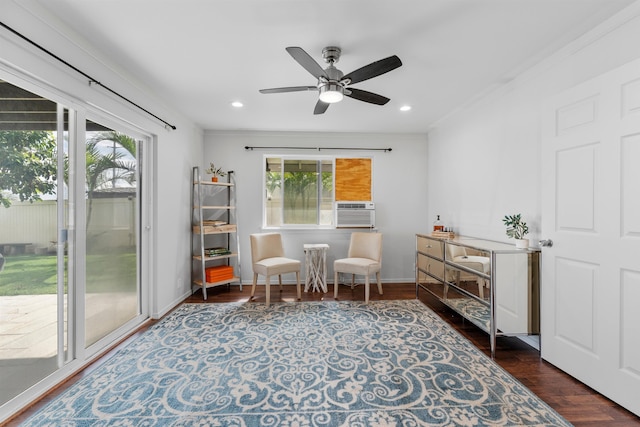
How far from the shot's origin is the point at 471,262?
2.62 m

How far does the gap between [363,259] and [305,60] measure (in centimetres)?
282

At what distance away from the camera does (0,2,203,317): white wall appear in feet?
5.43

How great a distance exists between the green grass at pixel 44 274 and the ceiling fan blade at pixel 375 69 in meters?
2.42

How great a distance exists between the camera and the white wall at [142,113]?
5.43ft

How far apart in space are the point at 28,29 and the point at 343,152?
3.60 metres

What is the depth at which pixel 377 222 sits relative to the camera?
4.57m

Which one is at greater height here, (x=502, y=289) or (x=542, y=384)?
(x=502, y=289)

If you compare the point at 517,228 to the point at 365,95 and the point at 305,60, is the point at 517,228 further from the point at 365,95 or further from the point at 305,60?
the point at 305,60

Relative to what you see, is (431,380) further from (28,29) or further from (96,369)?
(28,29)

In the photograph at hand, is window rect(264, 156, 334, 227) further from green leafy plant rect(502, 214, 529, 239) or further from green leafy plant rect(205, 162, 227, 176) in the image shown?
green leafy plant rect(502, 214, 529, 239)

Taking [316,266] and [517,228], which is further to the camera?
[316,266]

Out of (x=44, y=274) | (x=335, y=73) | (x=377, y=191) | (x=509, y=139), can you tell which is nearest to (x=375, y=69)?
(x=335, y=73)

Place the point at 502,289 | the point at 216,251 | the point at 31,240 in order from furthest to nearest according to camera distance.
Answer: the point at 216,251 → the point at 502,289 → the point at 31,240

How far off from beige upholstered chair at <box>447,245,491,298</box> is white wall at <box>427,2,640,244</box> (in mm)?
460
